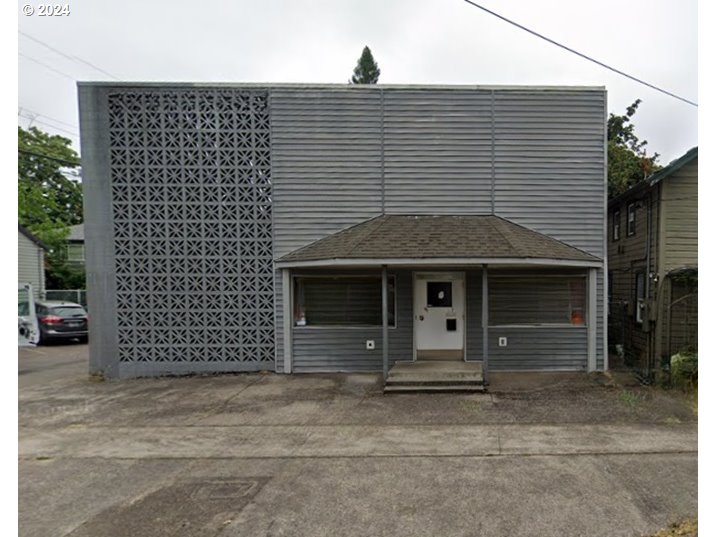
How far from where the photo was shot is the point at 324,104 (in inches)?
335

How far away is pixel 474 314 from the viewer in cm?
856

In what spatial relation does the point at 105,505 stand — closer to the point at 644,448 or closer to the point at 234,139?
the point at 644,448

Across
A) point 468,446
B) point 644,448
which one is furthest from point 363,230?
point 644,448

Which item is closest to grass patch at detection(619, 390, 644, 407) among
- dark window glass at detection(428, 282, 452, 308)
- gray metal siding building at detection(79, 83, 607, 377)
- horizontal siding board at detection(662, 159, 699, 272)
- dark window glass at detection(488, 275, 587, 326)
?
gray metal siding building at detection(79, 83, 607, 377)

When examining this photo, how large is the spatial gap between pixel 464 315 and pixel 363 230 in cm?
298

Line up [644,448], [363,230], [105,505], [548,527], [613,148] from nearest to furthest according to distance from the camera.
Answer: [548,527] → [105,505] → [644,448] → [363,230] → [613,148]

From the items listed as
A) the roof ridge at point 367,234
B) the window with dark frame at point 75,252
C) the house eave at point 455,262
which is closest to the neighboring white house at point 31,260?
the window with dark frame at point 75,252

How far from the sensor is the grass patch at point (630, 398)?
622 centimetres

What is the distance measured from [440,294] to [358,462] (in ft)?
16.2

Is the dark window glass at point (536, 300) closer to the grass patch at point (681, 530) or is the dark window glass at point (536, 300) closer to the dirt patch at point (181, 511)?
the grass patch at point (681, 530)

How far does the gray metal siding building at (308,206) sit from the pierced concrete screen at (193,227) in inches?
1.2

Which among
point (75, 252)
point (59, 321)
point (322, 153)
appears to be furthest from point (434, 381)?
point (75, 252)

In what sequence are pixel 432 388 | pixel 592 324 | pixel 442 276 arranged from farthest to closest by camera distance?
1. pixel 442 276
2. pixel 592 324
3. pixel 432 388

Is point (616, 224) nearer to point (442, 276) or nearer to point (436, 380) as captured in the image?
point (442, 276)
